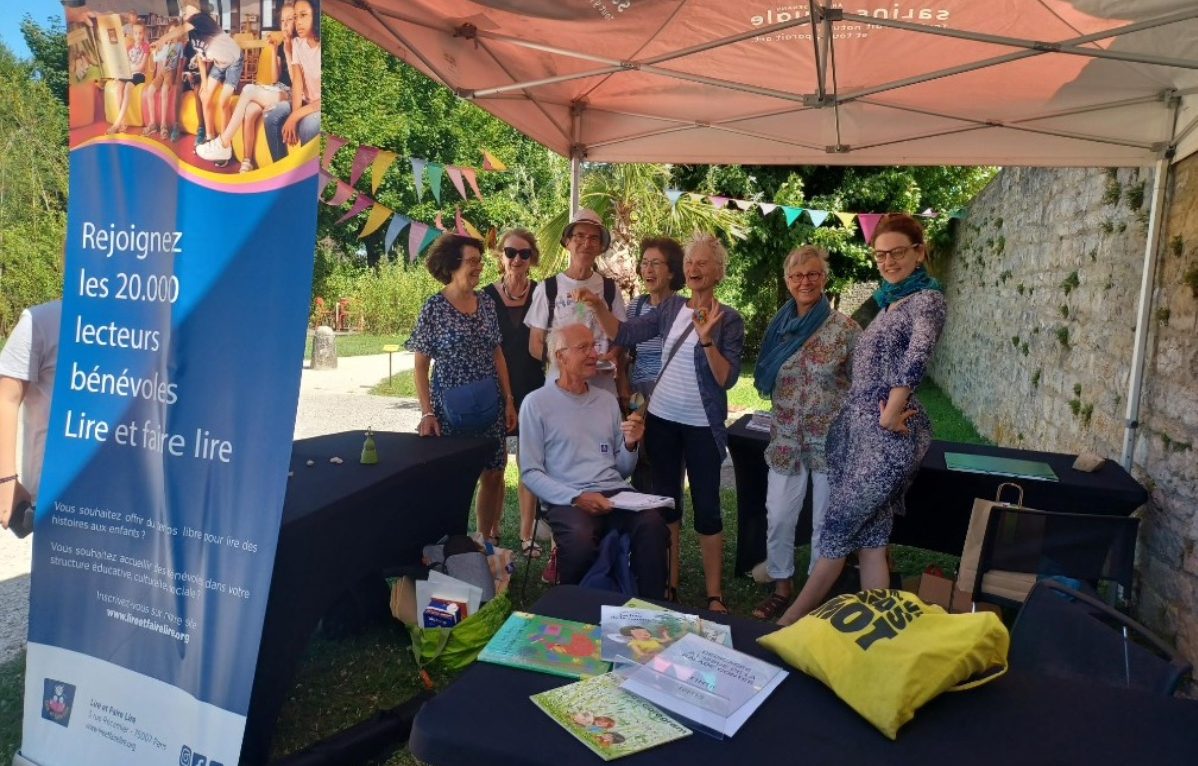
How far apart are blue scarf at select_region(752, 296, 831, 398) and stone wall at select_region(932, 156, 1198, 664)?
1498 mm

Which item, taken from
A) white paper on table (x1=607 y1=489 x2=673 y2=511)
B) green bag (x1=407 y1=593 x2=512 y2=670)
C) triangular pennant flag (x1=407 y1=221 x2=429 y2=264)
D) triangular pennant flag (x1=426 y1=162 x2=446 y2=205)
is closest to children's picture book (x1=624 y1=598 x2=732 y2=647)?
white paper on table (x1=607 y1=489 x2=673 y2=511)

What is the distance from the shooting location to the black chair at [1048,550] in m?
2.93

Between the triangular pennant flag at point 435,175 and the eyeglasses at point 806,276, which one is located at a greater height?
the triangular pennant flag at point 435,175

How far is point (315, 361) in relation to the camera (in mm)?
12547

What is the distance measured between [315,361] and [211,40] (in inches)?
457

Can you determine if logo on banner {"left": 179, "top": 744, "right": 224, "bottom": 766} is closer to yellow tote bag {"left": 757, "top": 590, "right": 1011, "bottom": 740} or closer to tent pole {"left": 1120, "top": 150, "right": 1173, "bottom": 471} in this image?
yellow tote bag {"left": 757, "top": 590, "right": 1011, "bottom": 740}

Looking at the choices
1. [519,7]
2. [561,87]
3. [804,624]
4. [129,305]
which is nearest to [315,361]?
[561,87]

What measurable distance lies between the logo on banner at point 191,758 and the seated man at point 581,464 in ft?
4.58

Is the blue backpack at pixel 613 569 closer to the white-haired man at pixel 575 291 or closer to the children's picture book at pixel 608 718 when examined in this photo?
the white-haired man at pixel 575 291

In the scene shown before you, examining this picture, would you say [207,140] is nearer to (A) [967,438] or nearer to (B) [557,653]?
(B) [557,653]

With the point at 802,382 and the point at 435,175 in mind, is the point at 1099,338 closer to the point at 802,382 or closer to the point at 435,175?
the point at 802,382

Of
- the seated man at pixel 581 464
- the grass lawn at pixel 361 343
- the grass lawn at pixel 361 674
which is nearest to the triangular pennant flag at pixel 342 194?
the grass lawn at pixel 361 674

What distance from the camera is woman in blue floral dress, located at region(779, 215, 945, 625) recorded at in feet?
9.09

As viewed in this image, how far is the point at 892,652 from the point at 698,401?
1.94m
